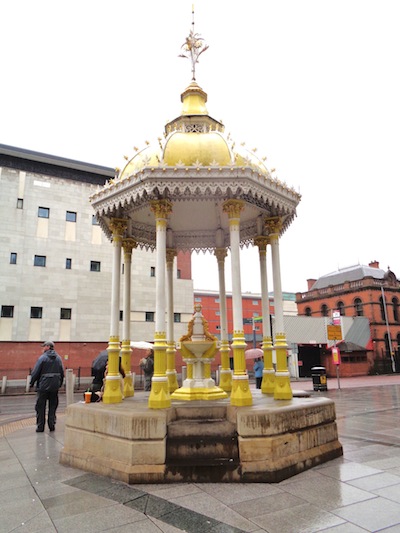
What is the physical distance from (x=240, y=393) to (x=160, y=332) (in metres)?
1.86

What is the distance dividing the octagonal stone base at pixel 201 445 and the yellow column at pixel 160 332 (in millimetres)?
402

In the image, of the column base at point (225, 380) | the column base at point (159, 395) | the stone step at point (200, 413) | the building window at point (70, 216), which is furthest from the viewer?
the building window at point (70, 216)

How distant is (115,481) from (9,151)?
1365 inches

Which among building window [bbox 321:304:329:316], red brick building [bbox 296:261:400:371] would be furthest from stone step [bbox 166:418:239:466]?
building window [bbox 321:304:329:316]

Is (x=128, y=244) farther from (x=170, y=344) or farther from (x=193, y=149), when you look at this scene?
(x=193, y=149)

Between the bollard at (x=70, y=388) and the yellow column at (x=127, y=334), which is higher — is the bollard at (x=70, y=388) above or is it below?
below

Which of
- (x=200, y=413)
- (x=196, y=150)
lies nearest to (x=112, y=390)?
(x=200, y=413)

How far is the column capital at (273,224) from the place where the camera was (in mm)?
9438

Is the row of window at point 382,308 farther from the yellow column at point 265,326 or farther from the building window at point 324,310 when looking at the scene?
the yellow column at point 265,326

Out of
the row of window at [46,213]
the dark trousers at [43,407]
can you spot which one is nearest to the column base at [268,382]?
the dark trousers at [43,407]

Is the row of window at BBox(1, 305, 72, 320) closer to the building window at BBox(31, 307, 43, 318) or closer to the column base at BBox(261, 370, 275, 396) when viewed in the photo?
the building window at BBox(31, 307, 43, 318)

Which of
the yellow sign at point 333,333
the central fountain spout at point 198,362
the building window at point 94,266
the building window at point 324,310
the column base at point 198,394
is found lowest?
the column base at point 198,394

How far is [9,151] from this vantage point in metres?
33.6

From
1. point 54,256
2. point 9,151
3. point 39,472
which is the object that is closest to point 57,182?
point 9,151
